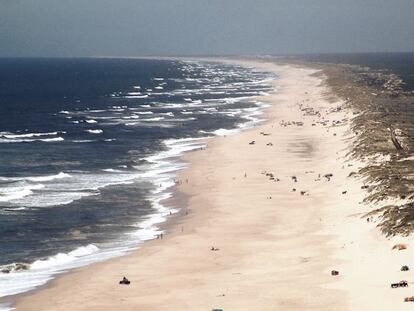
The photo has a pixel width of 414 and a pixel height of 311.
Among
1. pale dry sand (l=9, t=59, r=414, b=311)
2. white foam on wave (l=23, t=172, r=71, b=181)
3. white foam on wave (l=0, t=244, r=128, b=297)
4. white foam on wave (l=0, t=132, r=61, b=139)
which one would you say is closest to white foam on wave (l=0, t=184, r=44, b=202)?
white foam on wave (l=23, t=172, r=71, b=181)

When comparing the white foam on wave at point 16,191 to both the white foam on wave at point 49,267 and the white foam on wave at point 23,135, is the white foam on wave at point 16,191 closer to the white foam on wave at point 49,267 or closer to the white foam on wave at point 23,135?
the white foam on wave at point 49,267

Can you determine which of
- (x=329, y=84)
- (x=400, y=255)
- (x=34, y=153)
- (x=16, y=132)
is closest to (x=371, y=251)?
(x=400, y=255)

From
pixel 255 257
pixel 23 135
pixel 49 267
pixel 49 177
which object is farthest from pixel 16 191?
pixel 23 135

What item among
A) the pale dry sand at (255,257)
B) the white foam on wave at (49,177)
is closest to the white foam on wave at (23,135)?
the white foam on wave at (49,177)

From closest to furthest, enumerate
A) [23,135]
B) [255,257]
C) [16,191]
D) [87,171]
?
1. [255,257]
2. [16,191]
3. [87,171]
4. [23,135]

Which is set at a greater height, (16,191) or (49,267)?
(49,267)

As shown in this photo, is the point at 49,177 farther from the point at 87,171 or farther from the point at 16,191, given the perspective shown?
the point at 16,191

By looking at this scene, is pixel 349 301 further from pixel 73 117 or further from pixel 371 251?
pixel 73 117
